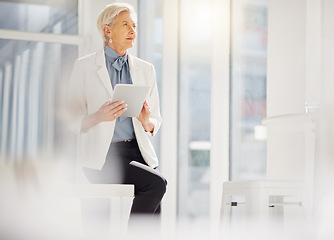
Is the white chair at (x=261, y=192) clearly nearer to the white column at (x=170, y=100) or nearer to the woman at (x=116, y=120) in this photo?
the woman at (x=116, y=120)

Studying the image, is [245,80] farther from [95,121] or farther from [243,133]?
[95,121]

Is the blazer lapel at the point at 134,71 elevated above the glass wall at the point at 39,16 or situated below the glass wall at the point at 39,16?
below

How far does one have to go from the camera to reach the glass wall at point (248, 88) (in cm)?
364

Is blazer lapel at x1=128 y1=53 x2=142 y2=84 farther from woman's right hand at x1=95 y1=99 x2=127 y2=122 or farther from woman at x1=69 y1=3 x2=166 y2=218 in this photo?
woman's right hand at x1=95 y1=99 x2=127 y2=122

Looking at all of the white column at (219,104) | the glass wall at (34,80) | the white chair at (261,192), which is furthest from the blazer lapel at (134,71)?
the glass wall at (34,80)

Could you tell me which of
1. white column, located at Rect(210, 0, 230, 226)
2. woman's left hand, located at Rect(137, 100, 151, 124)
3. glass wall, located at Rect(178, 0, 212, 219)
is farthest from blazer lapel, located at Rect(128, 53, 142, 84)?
glass wall, located at Rect(178, 0, 212, 219)

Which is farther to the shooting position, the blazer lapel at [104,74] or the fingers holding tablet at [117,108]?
the blazer lapel at [104,74]

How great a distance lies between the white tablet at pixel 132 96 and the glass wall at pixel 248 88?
3.65 feet

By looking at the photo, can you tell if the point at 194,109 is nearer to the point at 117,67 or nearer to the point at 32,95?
the point at 32,95

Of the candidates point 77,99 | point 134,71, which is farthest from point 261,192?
point 77,99

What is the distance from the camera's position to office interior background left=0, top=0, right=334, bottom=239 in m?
3.36

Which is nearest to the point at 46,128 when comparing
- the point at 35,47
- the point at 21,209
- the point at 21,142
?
the point at 21,142

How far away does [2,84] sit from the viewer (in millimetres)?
4688

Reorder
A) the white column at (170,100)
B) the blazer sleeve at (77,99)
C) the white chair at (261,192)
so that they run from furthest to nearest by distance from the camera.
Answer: the white column at (170,100), the blazer sleeve at (77,99), the white chair at (261,192)
